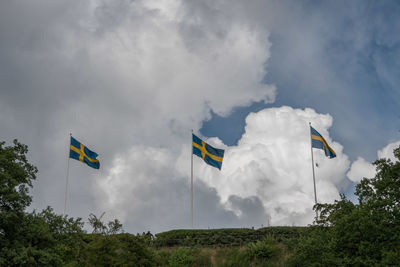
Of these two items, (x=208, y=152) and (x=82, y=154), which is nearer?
(x=208, y=152)

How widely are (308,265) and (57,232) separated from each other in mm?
15709

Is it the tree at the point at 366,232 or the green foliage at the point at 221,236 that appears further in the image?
the green foliage at the point at 221,236

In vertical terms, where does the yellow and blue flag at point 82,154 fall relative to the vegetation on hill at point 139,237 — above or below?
above

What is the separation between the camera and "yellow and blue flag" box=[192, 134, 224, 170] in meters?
44.2

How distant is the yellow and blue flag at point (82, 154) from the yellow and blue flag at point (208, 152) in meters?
9.86

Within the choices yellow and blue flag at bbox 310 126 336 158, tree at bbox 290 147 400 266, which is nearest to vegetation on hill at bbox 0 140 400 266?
tree at bbox 290 147 400 266

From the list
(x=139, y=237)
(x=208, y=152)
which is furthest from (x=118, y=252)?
(x=208, y=152)

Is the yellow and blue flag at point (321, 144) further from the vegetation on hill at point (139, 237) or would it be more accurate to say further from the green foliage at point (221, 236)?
the vegetation on hill at point (139, 237)

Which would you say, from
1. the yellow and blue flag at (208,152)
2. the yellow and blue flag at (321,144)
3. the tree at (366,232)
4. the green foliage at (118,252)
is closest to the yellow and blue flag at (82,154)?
the yellow and blue flag at (208,152)

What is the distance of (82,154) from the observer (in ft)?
151

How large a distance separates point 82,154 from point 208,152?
1252 centimetres

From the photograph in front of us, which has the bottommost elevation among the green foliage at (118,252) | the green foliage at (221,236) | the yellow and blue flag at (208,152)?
the green foliage at (118,252)

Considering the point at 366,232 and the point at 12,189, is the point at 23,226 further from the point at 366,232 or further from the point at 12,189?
the point at 366,232

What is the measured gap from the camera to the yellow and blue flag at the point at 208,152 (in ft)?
145
